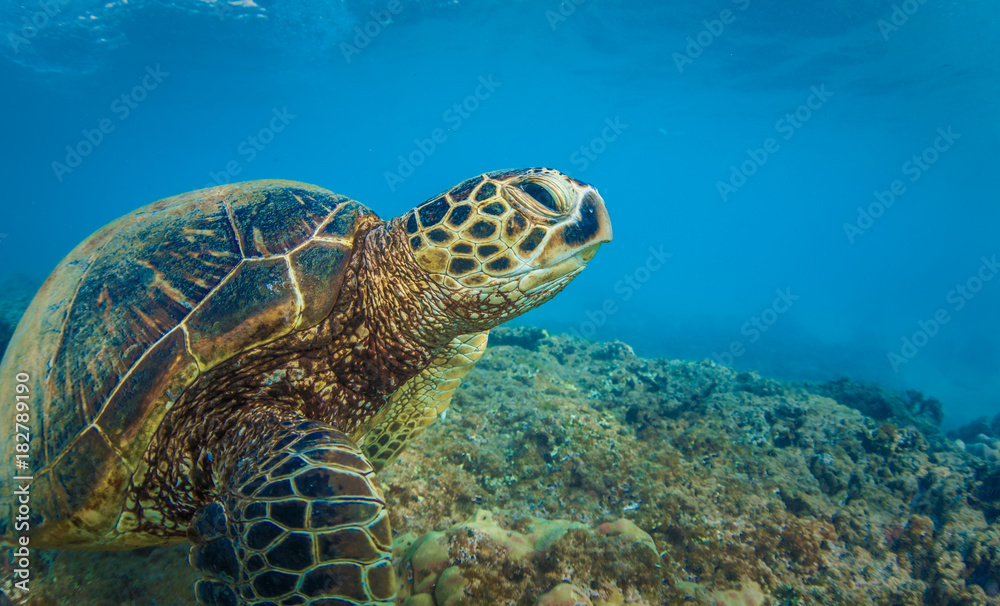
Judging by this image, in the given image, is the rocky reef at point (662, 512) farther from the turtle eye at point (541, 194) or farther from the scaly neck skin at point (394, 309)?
the turtle eye at point (541, 194)

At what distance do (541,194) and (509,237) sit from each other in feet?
0.94

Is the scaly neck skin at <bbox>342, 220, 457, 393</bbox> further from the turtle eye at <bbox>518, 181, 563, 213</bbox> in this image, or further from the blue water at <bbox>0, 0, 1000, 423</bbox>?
the blue water at <bbox>0, 0, 1000, 423</bbox>

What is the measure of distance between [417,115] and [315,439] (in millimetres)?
64080

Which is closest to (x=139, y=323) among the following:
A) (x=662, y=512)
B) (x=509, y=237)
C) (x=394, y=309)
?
(x=394, y=309)

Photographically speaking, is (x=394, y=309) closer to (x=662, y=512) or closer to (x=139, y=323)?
(x=139, y=323)

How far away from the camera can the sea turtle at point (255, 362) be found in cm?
138

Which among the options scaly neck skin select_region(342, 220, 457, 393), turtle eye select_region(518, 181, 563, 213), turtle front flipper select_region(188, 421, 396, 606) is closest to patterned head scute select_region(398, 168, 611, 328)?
turtle eye select_region(518, 181, 563, 213)

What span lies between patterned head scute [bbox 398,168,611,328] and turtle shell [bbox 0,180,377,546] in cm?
64

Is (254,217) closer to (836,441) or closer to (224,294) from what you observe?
(224,294)

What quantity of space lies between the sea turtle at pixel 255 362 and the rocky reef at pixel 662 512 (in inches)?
22.6

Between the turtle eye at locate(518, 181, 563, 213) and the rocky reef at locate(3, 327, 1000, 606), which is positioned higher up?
the turtle eye at locate(518, 181, 563, 213)

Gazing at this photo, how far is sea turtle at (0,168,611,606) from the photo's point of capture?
1377mm

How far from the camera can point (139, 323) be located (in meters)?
1.89

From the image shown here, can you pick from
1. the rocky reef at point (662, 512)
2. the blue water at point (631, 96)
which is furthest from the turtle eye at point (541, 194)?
the blue water at point (631, 96)
